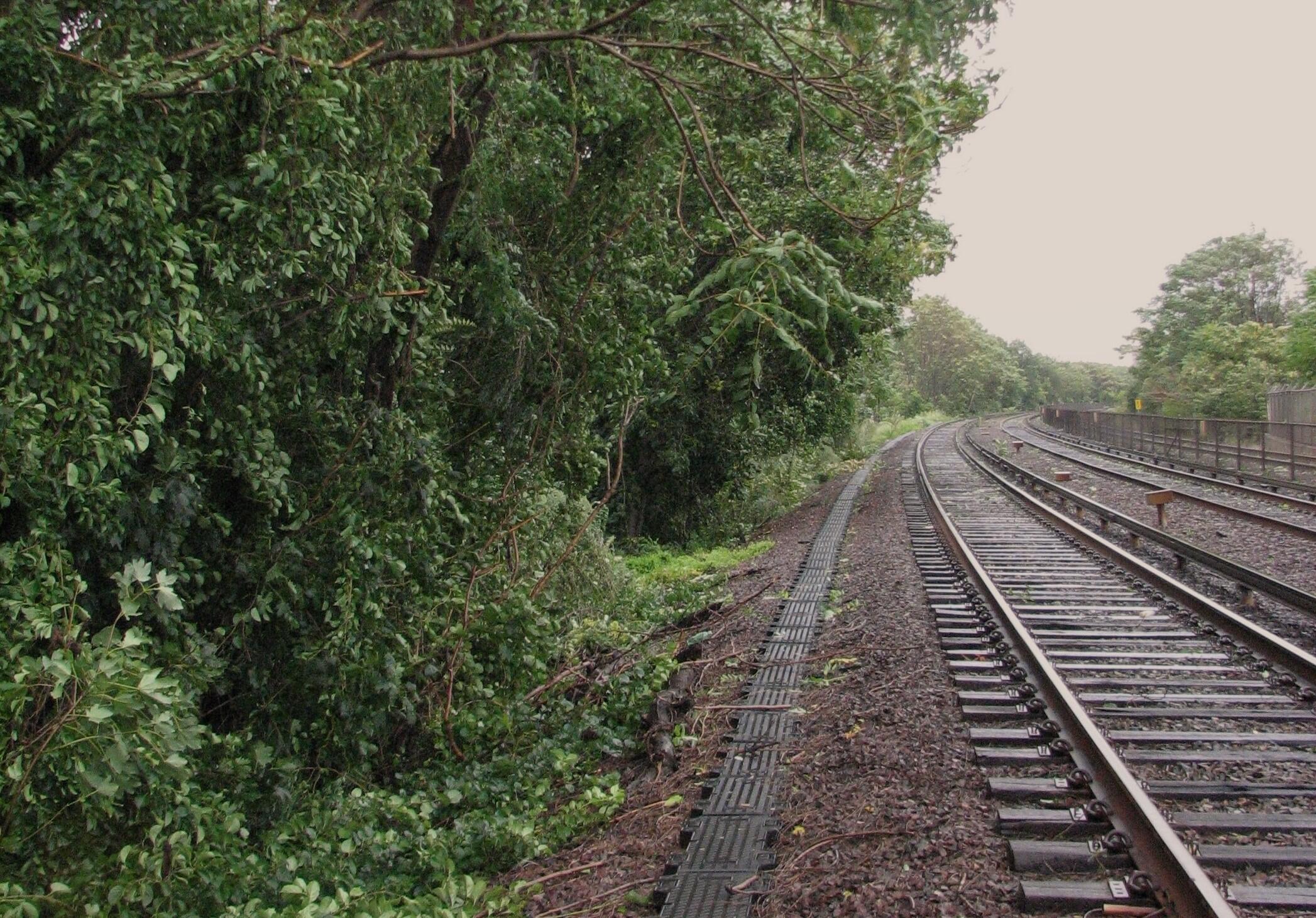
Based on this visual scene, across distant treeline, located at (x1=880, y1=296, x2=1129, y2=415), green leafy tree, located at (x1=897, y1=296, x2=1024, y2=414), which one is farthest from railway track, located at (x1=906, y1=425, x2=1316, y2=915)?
green leafy tree, located at (x1=897, y1=296, x2=1024, y2=414)

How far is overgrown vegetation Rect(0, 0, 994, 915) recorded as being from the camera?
3.49 meters

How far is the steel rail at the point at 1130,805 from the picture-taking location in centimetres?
348

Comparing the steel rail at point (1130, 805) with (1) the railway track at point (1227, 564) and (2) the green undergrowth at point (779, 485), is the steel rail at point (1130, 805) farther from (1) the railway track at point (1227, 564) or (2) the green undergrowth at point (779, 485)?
(2) the green undergrowth at point (779, 485)

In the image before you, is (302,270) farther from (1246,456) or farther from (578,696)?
(1246,456)

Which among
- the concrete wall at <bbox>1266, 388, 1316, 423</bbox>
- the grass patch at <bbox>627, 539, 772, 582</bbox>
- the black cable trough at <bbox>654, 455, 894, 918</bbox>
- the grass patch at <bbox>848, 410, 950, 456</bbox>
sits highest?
the concrete wall at <bbox>1266, 388, 1316, 423</bbox>

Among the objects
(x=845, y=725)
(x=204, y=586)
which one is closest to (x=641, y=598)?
(x=845, y=725)

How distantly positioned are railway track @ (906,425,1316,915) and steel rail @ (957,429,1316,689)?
25mm

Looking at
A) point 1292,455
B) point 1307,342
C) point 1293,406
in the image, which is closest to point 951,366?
point 1307,342

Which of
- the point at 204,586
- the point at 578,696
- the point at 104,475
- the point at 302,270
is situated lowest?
the point at 578,696

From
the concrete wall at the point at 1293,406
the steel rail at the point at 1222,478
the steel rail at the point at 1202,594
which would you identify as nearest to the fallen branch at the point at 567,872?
the steel rail at the point at 1202,594

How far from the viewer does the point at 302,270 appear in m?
4.20

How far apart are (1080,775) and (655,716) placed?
8.61 feet

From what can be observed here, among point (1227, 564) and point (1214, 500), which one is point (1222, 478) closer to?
point (1214, 500)

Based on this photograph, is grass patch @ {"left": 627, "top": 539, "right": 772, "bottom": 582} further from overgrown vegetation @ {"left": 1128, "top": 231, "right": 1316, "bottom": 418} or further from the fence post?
overgrown vegetation @ {"left": 1128, "top": 231, "right": 1316, "bottom": 418}
